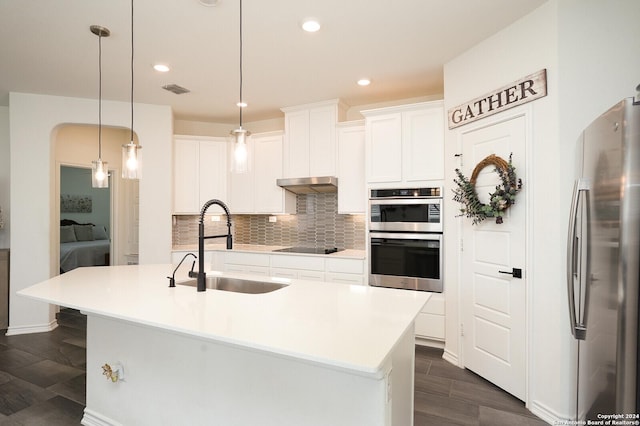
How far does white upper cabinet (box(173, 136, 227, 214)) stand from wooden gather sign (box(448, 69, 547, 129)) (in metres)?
3.16

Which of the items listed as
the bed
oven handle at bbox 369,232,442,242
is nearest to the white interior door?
oven handle at bbox 369,232,442,242

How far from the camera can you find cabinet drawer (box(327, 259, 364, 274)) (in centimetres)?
383

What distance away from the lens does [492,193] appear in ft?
8.67

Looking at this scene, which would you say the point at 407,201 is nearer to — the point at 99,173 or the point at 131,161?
the point at 131,161

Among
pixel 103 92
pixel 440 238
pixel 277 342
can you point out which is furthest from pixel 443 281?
pixel 103 92

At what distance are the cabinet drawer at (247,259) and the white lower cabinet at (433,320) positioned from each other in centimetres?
197

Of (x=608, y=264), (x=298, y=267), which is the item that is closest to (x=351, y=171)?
(x=298, y=267)

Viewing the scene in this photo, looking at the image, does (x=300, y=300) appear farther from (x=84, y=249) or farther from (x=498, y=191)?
(x=84, y=249)

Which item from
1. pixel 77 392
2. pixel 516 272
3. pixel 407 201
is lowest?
pixel 77 392

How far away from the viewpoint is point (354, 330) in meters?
1.39

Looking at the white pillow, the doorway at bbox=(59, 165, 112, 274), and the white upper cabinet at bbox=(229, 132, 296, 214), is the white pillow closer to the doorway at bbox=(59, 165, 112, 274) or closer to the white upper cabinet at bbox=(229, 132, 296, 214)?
the doorway at bbox=(59, 165, 112, 274)

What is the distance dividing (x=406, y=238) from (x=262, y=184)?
2.17m

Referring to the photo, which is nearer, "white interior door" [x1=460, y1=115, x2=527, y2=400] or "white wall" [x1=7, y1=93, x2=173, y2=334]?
"white interior door" [x1=460, y1=115, x2=527, y2=400]

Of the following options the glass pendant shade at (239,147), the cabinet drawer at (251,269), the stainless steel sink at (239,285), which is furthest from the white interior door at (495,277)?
the cabinet drawer at (251,269)
